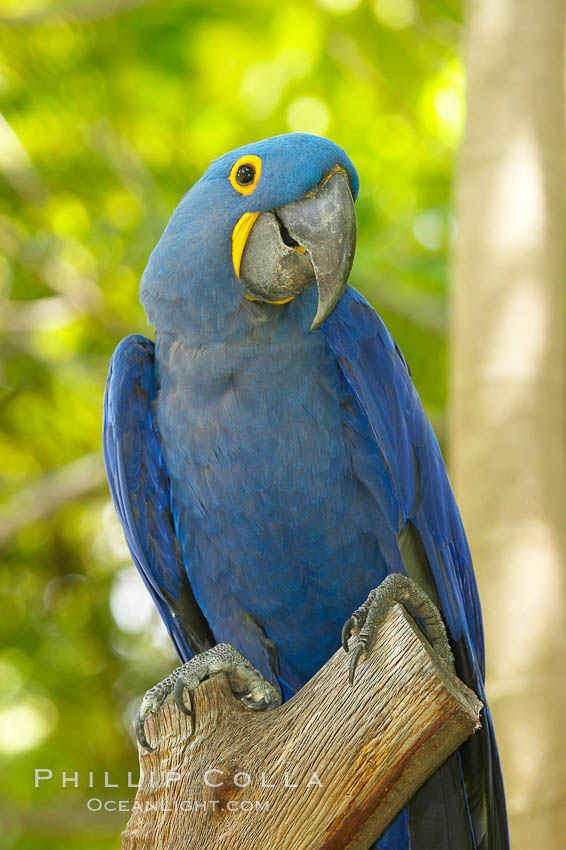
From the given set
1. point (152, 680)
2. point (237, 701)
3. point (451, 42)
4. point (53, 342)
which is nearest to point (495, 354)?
point (237, 701)

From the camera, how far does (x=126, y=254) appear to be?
200 inches

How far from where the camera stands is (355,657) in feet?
6.05

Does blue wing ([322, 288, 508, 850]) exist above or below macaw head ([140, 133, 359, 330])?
below

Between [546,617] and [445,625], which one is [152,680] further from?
[445,625]

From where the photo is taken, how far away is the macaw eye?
7.53 ft

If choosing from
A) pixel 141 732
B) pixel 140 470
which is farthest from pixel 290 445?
pixel 141 732

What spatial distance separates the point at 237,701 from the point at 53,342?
4314mm

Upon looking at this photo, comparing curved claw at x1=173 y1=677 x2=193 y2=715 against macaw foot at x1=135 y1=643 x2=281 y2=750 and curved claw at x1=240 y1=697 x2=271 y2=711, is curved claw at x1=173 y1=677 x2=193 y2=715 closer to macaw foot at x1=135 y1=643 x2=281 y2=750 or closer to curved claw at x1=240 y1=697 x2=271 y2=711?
macaw foot at x1=135 y1=643 x2=281 y2=750

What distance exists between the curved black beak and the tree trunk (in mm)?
1432

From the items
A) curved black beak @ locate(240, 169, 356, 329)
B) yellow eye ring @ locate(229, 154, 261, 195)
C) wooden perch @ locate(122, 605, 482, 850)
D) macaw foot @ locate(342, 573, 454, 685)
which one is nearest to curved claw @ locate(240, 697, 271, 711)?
wooden perch @ locate(122, 605, 482, 850)

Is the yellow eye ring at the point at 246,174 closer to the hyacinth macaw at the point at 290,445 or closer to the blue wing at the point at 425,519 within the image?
the hyacinth macaw at the point at 290,445

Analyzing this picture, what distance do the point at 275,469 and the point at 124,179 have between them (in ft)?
10.9

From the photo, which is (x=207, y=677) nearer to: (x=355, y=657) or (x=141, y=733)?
(x=141, y=733)

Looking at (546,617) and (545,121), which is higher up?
(545,121)
